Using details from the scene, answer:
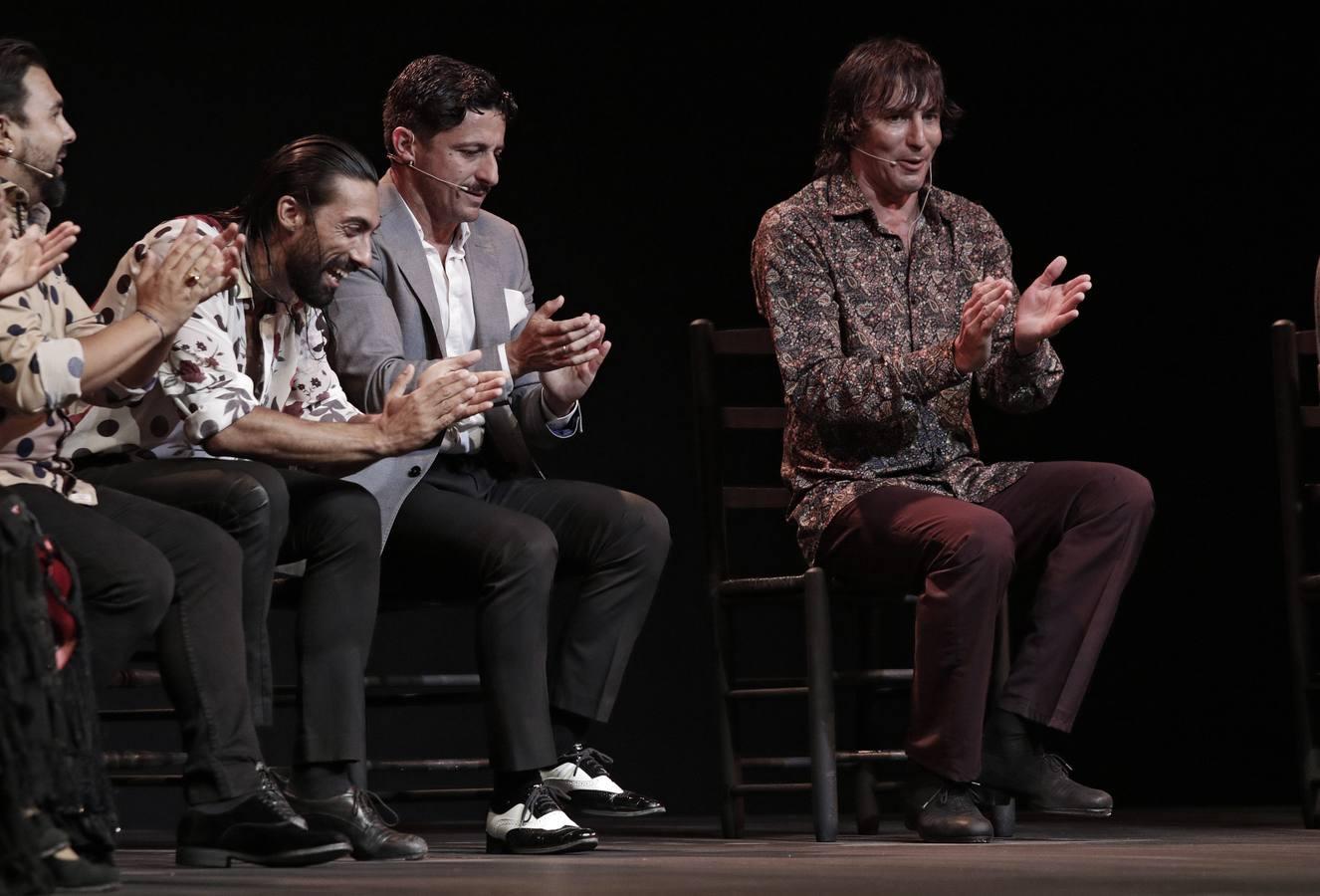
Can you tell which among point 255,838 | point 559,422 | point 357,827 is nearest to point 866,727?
point 559,422

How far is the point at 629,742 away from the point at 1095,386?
47.8 inches

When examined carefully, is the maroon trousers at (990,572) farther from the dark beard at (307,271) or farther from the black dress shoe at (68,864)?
the black dress shoe at (68,864)

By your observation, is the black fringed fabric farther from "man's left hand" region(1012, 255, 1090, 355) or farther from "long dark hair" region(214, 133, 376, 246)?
"man's left hand" region(1012, 255, 1090, 355)

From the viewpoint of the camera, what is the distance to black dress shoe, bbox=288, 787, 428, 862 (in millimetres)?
2291

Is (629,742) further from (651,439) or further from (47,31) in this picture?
(47,31)

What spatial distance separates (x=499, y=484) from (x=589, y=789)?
490 mm

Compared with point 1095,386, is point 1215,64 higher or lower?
higher

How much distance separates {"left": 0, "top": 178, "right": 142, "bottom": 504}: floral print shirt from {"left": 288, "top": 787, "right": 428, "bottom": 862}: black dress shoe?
459 mm

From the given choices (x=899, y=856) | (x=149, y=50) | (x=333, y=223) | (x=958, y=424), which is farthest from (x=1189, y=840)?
(x=149, y=50)

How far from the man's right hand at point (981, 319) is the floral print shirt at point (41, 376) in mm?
1140

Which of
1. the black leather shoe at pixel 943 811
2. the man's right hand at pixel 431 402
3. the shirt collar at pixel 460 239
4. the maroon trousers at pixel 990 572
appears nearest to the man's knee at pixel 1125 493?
the maroon trousers at pixel 990 572

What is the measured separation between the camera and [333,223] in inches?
98.3

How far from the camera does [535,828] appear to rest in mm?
A: 2422

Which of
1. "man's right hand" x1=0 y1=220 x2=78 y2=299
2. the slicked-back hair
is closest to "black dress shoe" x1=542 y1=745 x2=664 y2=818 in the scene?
the slicked-back hair
